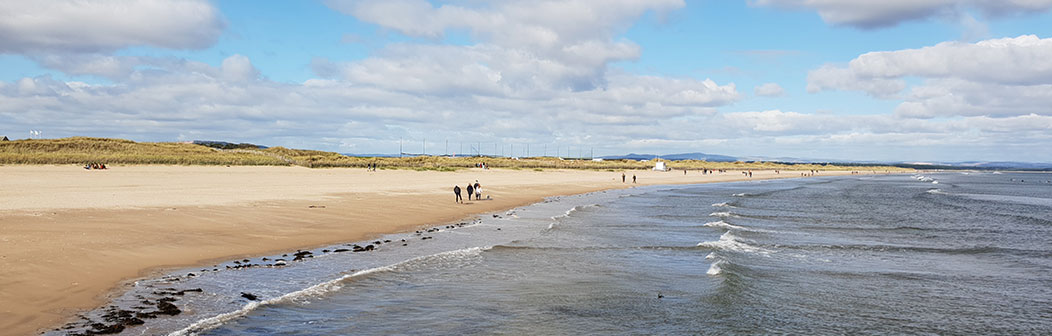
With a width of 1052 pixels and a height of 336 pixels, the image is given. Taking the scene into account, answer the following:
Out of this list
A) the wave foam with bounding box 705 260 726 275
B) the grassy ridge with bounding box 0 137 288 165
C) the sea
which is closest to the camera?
the sea

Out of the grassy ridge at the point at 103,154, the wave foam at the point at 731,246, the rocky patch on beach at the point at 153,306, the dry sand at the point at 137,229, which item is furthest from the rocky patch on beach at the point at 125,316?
the grassy ridge at the point at 103,154

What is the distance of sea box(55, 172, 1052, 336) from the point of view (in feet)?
36.9

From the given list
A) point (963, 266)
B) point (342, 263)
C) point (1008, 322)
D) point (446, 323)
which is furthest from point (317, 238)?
point (963, 266)

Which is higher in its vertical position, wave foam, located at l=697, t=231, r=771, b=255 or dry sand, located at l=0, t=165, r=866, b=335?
dry sand, located at l=0, t=165, r=866, b=335

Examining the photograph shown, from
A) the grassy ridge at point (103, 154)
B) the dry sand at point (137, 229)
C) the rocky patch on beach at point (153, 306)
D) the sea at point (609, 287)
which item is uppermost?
the grassy ridge at point (103, 154)

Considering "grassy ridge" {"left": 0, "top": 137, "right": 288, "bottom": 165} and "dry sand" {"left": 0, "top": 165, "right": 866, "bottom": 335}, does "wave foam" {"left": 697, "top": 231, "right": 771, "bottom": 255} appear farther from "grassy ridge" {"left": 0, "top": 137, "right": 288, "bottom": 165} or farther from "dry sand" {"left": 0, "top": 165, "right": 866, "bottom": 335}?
"grassy ridge" {"left": 0, "top": 137, "right": 288, "bottom": 165}

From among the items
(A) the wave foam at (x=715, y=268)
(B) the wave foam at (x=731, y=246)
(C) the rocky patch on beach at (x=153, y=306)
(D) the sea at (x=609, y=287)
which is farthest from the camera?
(B) the wave foam at (x=731, y=246)

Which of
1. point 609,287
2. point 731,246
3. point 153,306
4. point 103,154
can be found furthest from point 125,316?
point 103,154

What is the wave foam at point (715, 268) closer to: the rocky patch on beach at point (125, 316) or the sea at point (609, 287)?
the sea at point (609, 287)

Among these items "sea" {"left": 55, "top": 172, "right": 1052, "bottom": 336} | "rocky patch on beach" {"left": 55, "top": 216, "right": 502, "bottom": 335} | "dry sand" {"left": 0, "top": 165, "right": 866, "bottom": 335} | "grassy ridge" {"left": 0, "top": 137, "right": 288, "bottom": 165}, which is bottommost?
"sea" {"left": 55, "top": 172, "right": 1052, "bottom": 336}

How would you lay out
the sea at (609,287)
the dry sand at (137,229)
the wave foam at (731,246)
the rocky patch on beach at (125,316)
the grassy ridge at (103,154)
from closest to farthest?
the rocky patch on beach at (125,316) < the sea at (609,287) < the dry sand at (137,229) < the wave foam at (731,246) < the grassy ridge at (103,154)

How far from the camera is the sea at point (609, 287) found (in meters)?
11.2

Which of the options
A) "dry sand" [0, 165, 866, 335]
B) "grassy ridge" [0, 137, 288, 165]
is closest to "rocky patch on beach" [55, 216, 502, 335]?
"dry sand" [0, 165, 866, 335]

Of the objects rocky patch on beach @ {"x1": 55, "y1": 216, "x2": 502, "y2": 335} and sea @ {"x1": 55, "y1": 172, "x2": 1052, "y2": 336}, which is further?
sea @ {"x1": 55, "y1": 172, "x2": 1052, "y2": 336}
